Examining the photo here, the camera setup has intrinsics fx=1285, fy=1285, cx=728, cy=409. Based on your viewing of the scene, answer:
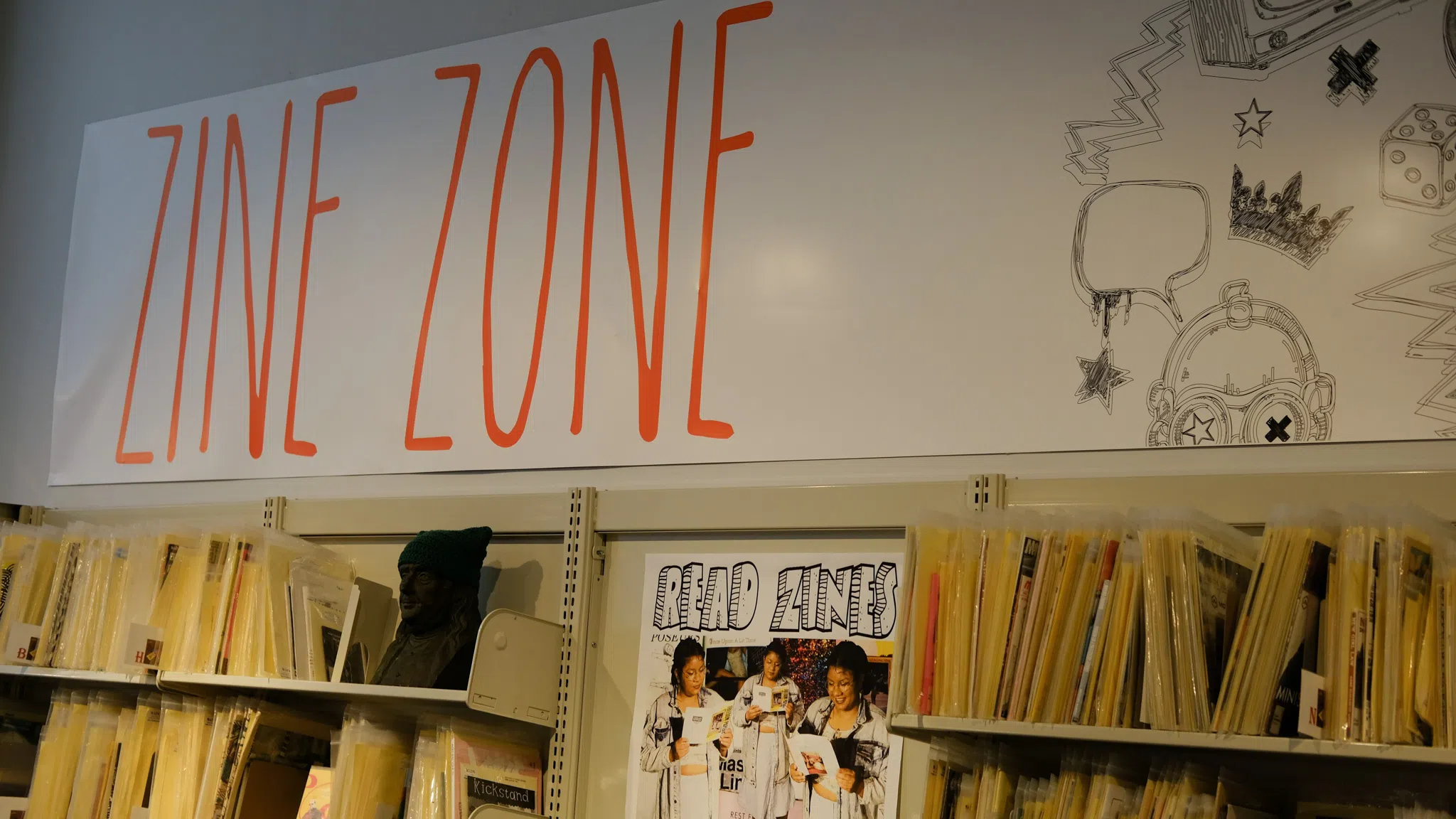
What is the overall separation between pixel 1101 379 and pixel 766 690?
75cm

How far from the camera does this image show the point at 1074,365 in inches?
81.0

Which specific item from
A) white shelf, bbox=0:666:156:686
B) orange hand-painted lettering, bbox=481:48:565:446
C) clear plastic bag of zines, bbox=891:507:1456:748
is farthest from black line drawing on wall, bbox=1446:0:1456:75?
white shelf, bbox=0:666:156:686

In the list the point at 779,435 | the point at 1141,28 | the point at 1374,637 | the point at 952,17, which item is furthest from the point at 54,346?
the point at 1374,637

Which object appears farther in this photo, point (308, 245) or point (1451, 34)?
point (308, 245)

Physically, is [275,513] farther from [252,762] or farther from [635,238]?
[635,238]

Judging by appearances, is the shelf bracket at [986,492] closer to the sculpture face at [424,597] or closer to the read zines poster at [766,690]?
the read zines poster at [766,690]

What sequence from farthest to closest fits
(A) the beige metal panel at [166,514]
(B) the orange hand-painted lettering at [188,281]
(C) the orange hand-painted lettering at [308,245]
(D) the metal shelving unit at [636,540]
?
(B) the orange hand-painted lettering at [188,281] → (C) the orange hand-painted lettering at [308,245] → (A) the beige metal panel at [166,514] → (D) the metal shelving unit at [636,540]

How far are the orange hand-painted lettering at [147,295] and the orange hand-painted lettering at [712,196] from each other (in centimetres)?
145

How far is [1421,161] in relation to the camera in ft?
6.20

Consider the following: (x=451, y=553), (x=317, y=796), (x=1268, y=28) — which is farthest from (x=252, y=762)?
(x=1268, y=28)

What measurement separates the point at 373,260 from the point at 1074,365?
1.55 m

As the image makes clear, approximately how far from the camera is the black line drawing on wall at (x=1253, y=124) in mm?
2008

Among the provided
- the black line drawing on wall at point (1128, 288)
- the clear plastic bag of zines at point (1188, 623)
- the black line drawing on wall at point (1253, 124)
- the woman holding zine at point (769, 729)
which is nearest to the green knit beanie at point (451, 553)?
the woman holding zine at point (769, 729)

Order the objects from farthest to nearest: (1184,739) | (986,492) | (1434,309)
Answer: (986,492), (1434,309), (1184,739)
